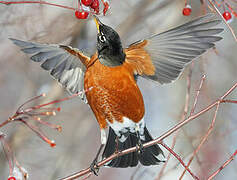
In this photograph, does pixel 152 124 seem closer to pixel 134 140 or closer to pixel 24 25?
pixel 134 140

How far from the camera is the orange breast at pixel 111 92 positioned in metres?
2.71

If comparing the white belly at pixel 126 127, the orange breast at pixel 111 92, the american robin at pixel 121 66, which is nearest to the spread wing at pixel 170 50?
the american robin at pixel 121 66

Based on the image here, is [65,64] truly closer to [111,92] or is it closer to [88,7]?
[111,92]

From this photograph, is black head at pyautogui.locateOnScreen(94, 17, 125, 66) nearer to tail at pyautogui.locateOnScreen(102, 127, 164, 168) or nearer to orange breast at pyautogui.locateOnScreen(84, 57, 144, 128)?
orange breast at pyautogui.locateOnScreen(84, 57, 144, 128)

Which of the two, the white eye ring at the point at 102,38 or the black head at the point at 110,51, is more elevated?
the white eye ring at the point at 102,38

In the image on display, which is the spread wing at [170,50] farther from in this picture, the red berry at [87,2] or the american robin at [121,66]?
the red berry at [87,2]

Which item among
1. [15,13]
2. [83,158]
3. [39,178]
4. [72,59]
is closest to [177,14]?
[72,59]

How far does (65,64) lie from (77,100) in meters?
1.61

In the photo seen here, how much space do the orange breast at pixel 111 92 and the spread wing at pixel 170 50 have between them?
17 cm

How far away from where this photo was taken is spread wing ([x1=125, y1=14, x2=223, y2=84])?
2514 mm

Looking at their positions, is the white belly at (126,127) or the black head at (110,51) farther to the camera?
the white belly at (126,127)

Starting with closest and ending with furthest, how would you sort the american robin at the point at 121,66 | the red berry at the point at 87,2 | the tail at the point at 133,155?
the red berry at the point at 87,2
the american robin at the point at 121,66
the tail at the point at 133,155

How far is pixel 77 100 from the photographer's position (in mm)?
4598

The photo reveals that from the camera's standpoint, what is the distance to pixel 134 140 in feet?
10.3
